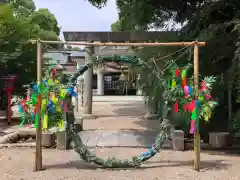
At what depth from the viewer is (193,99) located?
6.48 m

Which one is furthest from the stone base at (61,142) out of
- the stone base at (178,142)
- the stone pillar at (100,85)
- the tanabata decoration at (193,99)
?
the stone pillar at (100,85)

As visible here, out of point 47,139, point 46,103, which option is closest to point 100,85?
point 47,139

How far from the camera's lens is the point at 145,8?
1138 cm

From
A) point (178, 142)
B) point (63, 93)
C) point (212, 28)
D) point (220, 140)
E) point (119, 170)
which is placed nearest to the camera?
point (63, 93)

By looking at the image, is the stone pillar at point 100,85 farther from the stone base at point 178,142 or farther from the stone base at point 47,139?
the stone base at point 178,142

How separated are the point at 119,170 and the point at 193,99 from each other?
6.42 feet

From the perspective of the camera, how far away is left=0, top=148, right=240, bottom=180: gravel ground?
625 centimetres

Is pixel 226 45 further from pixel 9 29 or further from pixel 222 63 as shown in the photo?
pixel 9 29

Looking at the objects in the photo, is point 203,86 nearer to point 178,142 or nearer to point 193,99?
point 193,99

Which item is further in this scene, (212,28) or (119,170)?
(212,28)

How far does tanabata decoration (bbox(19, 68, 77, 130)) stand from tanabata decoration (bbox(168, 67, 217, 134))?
2061 millimetres

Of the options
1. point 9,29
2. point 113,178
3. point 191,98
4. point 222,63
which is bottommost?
point 113,178

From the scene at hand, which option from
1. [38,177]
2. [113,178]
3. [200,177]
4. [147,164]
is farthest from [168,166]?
[38,177]

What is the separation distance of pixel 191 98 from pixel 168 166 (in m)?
1.51
